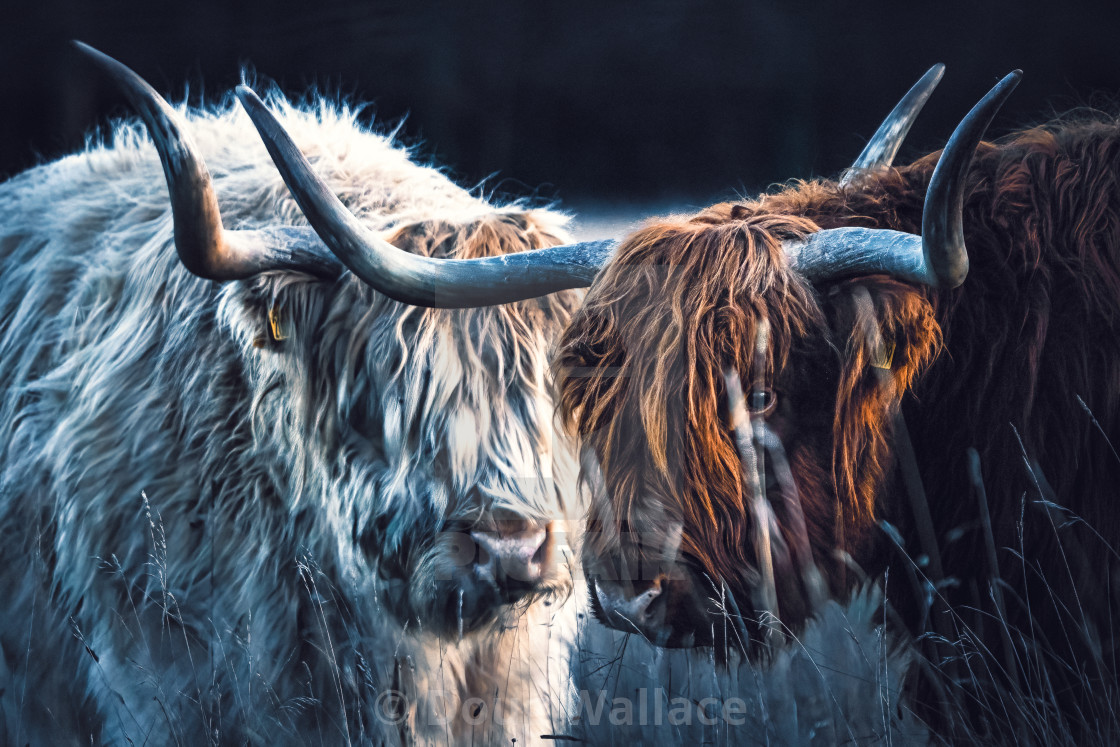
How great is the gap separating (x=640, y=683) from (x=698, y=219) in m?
1.22

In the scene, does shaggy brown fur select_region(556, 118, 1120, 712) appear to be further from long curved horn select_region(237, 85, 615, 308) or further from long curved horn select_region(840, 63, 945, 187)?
long curved horn select_region(840, 63, 945, 187)

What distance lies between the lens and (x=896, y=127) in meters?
2.10

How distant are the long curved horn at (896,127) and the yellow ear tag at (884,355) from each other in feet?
1.93

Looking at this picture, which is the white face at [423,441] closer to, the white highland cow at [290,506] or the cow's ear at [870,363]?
the white highland cow at [290,506]

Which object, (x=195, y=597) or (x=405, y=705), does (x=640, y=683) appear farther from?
(x=195, y=597)

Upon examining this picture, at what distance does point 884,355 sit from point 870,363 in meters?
0.03

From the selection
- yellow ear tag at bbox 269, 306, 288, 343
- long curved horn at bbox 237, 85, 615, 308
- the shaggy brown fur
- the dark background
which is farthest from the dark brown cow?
yellow ear tag at bbox 269, 306, 288, 343

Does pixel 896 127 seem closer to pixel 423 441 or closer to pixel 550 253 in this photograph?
pixel 550 253

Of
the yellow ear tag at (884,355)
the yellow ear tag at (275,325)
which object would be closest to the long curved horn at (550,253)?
the yellow ear tag at (884,355)

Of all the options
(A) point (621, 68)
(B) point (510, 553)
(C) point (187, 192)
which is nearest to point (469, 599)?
(B) point (510, 553)

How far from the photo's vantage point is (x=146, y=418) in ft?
7.48

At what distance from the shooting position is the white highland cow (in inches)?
78.8

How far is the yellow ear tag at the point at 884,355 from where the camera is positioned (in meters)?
1.67

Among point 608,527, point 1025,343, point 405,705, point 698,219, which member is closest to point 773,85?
point 698,219
